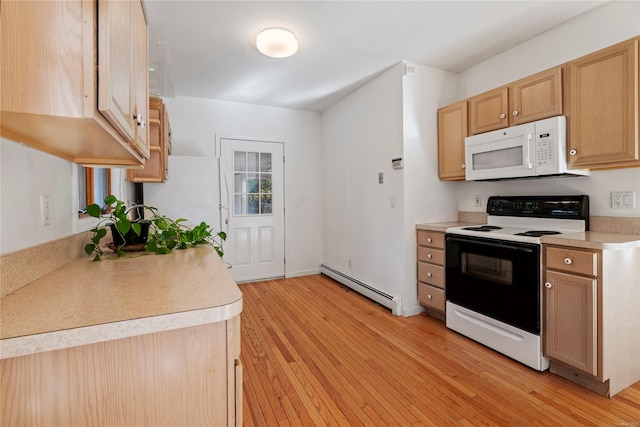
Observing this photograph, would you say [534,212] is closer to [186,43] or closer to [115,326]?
[115,326]

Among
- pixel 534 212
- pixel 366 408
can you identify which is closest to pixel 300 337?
pixel 366 408

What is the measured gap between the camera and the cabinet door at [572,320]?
1.73 metres

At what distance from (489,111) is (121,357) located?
297 centimetres

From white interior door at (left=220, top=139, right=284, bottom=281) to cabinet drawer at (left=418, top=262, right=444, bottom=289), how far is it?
2153 mm

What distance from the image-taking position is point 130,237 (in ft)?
5.34

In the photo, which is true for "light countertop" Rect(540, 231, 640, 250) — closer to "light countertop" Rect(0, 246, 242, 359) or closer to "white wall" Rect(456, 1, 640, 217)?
"white wall" Rect(456, 1, 640, 217)

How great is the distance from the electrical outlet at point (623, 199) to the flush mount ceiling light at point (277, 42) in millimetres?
2629

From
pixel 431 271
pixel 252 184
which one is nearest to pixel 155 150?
pixel 252 184

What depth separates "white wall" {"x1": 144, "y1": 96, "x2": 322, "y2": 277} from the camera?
3.39 m

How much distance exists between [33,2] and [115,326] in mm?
773

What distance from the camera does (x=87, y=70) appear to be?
746mm

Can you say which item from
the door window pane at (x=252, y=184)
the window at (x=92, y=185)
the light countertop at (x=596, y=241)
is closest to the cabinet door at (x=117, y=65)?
the window at (x=92, y=185)

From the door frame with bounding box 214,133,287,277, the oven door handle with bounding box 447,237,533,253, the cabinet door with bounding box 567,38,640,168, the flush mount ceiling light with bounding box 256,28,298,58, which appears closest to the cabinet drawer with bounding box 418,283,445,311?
the oven door handle with bounding box 447,237,533,253

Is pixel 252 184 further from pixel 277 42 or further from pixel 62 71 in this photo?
pixel 62 71
